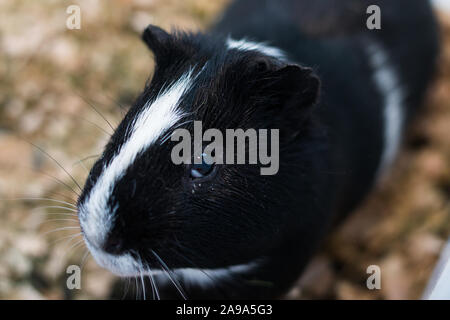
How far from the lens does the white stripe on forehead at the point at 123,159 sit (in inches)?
70.6

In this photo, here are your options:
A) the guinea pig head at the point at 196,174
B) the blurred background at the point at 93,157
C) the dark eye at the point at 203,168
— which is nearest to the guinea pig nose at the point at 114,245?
the guinea pig head at the point at 196,174

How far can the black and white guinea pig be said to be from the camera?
5.95 feet

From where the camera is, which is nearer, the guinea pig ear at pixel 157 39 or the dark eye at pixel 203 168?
the dark eye at pixel 203 168

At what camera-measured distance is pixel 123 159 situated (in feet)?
5.96

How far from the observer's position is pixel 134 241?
1.80 metres

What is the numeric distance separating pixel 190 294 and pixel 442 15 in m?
3.44

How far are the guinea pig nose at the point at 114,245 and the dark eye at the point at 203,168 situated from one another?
351 millimetres

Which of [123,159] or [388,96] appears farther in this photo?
[388,96]

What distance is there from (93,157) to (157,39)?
70cm

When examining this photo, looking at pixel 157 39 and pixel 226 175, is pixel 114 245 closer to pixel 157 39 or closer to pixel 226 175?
pixel 226 175

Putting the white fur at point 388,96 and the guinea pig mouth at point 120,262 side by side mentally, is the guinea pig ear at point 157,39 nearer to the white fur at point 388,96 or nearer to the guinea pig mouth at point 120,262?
the guinea pig mouth at point 120,262

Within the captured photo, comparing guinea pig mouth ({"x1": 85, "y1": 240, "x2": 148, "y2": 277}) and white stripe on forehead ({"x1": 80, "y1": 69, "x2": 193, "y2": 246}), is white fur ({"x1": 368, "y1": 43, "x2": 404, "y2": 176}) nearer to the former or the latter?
white stripe on forehead ({"x1": 80, "y1": 69, "x2": 193, "y2": 246})

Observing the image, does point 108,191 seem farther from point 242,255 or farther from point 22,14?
point 22,14

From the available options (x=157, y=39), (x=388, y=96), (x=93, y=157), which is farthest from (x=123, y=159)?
(x=388, y=96)
